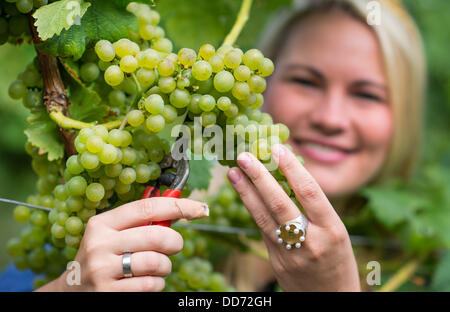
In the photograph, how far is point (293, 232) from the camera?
49 centimetres

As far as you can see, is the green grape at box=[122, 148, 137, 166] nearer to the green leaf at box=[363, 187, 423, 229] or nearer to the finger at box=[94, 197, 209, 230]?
the finger at box=[94, 197, 209, 230]

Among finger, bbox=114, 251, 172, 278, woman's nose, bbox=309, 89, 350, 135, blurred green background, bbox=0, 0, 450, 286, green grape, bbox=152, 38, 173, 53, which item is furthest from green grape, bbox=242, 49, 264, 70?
blurred green background, bbox=0, 0, 450, 286

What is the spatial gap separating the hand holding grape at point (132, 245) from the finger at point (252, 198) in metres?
0.08

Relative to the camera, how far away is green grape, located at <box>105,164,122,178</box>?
1.40ft

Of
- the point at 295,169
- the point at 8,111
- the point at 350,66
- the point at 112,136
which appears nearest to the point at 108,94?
the point at 112,136

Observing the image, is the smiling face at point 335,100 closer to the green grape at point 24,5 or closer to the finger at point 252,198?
the finger at point 252,198

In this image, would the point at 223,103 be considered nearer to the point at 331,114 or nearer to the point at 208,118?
the point at 208,118

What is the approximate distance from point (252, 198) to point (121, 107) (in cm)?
19

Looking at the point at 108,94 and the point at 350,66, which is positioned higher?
the point at 350,66

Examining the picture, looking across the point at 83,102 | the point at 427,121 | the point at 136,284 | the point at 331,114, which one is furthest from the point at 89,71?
the point at 427,121

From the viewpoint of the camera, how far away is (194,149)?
0.48 metres

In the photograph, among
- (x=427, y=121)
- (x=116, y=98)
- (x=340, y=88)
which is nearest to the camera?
(x=116, y=98)
